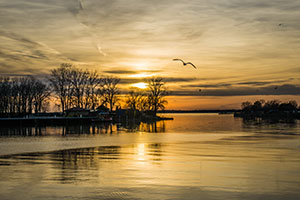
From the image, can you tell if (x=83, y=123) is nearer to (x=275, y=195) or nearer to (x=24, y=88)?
(x=24, y=88)

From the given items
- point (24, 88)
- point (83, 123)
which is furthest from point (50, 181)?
point (24, 88)

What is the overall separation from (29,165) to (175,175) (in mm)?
9772

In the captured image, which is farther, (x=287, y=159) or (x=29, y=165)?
(x=287, y=159)

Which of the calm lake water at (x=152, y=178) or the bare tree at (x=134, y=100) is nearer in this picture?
the calm lake water at (x=152, y=178)

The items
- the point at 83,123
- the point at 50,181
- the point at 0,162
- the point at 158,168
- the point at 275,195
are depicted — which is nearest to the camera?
the point at 275,195

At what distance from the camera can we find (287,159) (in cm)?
2467

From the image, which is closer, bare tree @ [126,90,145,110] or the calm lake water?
the calm lake water

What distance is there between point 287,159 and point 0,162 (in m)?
20.0

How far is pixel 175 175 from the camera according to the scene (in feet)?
61.5

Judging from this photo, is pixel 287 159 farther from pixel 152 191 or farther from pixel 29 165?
pixel 29 165

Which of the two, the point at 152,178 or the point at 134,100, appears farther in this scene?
the point at 134,100

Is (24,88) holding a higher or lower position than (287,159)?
higher

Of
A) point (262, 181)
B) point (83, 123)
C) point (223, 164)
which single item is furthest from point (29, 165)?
point (83, 123)

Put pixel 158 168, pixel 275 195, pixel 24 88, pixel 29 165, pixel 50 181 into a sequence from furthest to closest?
1. pixel 24 88
2. pixel 29 165
3. pixel 158 168
4. pixel 50 181
5. pixel 275 195
